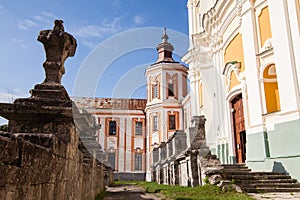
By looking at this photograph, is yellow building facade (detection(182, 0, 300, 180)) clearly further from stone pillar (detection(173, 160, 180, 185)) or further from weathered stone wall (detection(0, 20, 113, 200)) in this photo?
weathered stone wall (detection(0, 20, 113, 200))

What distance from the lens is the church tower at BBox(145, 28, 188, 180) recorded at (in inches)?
1352

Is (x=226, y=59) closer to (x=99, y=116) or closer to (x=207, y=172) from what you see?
(x=207, y=172)

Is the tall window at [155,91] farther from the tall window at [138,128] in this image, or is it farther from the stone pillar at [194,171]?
the stone pillar at [194,171]

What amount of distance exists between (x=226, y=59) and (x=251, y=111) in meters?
4.65

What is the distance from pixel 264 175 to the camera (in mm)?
9383

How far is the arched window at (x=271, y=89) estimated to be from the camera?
36.3 ft

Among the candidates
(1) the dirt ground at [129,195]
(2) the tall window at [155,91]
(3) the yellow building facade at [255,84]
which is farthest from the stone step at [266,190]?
(2) the tall window at [155,91]

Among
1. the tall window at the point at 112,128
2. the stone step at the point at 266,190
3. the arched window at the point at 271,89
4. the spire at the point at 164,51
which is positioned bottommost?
the stone step at the point at 266,190

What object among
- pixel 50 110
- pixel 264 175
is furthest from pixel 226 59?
pixel 50 110

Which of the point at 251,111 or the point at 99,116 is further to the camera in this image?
the point at 99,116

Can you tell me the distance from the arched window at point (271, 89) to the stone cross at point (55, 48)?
29.2 ft

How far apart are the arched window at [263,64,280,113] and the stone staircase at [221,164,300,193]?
2.76m

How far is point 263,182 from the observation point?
8.81 meters

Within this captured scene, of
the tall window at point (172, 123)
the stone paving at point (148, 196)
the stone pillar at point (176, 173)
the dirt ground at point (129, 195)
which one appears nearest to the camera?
the stone paving at point (148, 196)
